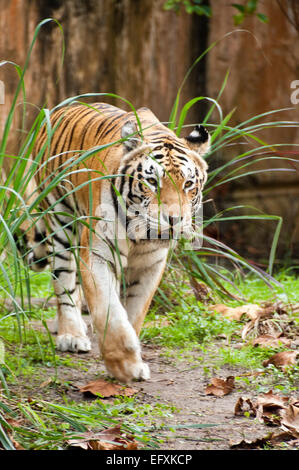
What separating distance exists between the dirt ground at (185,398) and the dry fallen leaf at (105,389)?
0.12 feet

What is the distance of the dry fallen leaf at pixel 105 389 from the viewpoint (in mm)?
2991

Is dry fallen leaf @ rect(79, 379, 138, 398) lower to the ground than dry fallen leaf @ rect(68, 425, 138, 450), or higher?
lower

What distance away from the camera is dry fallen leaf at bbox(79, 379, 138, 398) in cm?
299

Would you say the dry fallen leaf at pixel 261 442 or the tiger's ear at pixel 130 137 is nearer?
the dry fallen leaf at pixel 261 442

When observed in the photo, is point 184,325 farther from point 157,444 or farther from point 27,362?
point 157,444

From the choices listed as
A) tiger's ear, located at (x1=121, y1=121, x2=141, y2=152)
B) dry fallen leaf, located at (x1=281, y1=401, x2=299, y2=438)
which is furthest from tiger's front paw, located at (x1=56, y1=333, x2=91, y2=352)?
dry fallen leaf, located at (x1=281, y1=401, x2=299, y2=438)

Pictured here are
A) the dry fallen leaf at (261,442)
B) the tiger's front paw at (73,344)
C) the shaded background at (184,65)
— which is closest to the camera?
the dry fallen leaf at (261,442)

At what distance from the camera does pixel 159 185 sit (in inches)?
125

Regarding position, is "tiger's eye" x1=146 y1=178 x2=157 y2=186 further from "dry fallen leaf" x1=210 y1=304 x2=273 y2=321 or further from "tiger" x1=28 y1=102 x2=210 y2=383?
"dry fallen leaf" x1=210 y1=304 x2=273 y2=321

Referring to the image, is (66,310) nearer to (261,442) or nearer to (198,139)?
(198,139)

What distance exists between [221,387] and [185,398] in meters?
0.19

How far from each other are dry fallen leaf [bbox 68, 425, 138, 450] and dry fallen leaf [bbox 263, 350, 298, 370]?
1.22 m

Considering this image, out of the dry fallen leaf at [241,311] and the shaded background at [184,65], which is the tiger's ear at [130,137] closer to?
the dry fallen leaf at [241,311]

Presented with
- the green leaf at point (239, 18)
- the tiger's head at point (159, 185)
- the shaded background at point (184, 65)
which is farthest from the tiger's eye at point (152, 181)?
the green leaf at point (239, 18)
